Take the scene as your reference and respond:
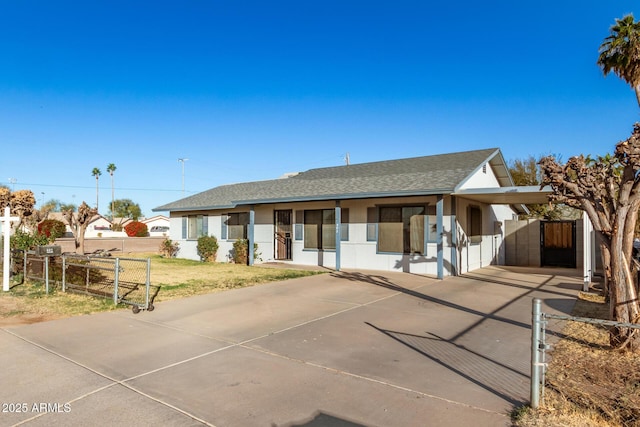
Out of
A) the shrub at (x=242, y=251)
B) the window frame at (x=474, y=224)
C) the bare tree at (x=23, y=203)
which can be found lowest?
the shrub at (x=242, y=251)

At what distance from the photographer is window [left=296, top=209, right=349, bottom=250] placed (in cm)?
1518

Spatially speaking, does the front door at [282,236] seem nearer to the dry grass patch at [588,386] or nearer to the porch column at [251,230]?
the porch column at [251,230]

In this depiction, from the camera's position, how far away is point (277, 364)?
4984mm

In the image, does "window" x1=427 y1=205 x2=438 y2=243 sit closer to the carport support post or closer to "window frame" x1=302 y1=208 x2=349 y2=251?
the carport support post

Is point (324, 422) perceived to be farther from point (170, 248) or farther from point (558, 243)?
point (170, 248)

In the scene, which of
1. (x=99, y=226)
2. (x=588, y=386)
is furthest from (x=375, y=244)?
(x=99, y=226)

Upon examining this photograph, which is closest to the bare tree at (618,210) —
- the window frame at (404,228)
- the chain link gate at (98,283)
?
the window frame at (404,228)

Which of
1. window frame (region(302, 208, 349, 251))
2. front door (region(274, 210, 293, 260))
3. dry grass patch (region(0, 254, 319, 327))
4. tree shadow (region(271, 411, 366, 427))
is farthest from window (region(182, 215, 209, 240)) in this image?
tree shadow (region(271, 411, 366, 427))

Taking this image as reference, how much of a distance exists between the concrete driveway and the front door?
330 inches

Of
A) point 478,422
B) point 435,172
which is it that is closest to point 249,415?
point 478,422

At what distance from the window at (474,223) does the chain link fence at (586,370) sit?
824 centimetres

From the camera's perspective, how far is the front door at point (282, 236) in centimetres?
1736

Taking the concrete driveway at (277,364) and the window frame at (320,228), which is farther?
the window frame at (320,228)

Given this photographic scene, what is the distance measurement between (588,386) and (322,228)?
12043mm
